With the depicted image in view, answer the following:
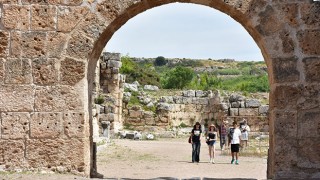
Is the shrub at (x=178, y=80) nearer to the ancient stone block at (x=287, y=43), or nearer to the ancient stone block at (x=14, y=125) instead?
the ancient stone block at (x=287, y=43)

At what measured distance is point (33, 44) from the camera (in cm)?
736

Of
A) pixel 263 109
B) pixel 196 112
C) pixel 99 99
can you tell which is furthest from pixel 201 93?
pixel 99 99

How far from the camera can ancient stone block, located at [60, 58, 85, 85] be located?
24.1 feet

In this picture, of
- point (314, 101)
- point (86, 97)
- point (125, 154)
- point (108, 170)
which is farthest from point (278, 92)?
point (125, 154)

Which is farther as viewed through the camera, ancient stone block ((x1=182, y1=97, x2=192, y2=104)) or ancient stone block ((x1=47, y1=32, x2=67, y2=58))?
ancient stone block ((x1=182, y1=97, x2=192, y2=104))

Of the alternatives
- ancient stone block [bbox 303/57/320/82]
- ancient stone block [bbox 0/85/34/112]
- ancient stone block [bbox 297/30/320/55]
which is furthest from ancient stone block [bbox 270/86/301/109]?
ancient stone block [bbox 0/85/34/112]

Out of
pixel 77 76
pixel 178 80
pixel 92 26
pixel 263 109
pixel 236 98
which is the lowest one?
pixel 263 109

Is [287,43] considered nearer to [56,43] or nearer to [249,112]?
[56,43]

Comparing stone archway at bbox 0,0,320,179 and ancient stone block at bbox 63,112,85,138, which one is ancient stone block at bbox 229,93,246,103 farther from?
ancient stone block at bbox 63,112,85,138

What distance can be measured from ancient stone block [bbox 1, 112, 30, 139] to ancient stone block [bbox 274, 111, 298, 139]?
11.7 feet

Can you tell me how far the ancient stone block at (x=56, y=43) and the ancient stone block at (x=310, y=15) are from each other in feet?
11.3

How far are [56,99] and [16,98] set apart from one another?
57 centimetres

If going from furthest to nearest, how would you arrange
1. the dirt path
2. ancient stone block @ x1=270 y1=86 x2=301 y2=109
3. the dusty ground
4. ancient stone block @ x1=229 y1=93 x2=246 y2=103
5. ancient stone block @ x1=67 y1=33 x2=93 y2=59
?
ancient stone block @ x1=229 y1=93 x2=246 y2=103 < the dirt path < the dusty ground < ancient stone block @ x1=67 y1=33 x2=93 y2=59 < ancient stone block @ x1=270 y1=86 x2=301 y2=109

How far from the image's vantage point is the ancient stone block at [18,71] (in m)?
7.34
